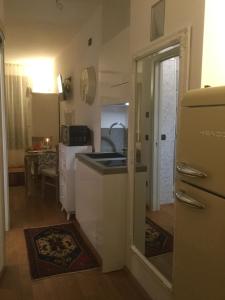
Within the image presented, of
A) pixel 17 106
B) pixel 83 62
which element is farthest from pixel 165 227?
pixel 17 106

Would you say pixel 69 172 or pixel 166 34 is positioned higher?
pixel 166 34

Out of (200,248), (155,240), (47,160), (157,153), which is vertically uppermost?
(157,153)

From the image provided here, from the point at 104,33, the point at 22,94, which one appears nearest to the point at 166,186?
the point at 104,33

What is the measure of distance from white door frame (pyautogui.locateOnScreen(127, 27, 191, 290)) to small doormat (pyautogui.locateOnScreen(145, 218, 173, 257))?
9 cm

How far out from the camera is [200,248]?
41.3 inches

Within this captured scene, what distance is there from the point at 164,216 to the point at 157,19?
136cm

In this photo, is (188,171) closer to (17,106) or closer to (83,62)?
(83,62)

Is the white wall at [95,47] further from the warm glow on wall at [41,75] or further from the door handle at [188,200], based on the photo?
the warm glow on wall at [41,75]

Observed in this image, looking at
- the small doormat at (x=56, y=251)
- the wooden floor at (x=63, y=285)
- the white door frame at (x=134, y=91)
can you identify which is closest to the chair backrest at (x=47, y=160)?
the small doormat at (x=56, y=251)

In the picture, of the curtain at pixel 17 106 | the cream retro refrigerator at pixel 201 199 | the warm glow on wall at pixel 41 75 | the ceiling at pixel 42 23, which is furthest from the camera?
the warm glow on wall at pixel 41 75

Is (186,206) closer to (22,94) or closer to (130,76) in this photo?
(130,76)

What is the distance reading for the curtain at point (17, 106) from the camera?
21.1 ft

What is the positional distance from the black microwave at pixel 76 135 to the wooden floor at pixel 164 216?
66.1 inches

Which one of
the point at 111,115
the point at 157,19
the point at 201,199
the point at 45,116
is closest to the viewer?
the point at 201,199
